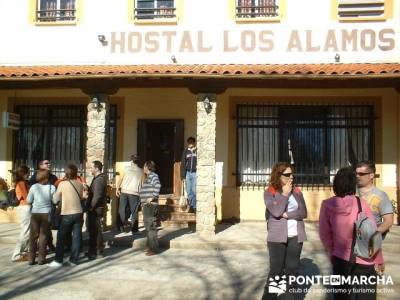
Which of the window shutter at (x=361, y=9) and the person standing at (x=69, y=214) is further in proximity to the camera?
the window shutter at (x=361, y=9)

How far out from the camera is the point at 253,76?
8430 mm

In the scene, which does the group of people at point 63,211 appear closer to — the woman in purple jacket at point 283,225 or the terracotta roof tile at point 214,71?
the terracotta roof tile at point 214,71

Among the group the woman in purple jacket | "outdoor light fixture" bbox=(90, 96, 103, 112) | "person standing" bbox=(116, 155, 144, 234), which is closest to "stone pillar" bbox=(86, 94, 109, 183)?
"outdoor light fixture" bbox=(90, 96, 103, 112)

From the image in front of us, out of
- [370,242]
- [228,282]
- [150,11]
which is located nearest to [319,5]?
[150,11]

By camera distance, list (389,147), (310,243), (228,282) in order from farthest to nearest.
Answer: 1. (389,147)
2. (310,243)
3. (228,282)

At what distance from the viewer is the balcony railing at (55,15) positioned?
10.9 metres

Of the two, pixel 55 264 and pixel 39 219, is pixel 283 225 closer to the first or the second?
pixel 55 264

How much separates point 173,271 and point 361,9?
741 cm

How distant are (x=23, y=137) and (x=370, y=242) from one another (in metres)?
9.45

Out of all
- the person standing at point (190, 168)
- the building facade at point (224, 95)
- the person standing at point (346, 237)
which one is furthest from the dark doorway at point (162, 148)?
the person standing at point (346, 237)

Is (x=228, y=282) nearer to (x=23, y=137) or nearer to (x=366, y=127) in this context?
(x=366, y=127)

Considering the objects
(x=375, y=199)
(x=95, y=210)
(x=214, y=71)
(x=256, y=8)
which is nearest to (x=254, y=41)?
(x=256, y=8)

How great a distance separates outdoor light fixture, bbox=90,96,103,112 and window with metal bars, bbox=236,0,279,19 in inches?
153

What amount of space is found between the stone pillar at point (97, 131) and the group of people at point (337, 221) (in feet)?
16.9
